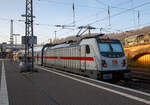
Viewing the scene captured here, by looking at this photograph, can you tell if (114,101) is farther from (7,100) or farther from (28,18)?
(28,18)

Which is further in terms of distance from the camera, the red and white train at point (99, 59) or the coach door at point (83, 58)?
the coach door at point (83, 58)

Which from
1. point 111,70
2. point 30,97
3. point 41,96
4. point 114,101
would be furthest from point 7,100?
point 111,70

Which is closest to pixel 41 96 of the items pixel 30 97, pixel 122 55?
pixel 30 97

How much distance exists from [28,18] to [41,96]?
12.2m

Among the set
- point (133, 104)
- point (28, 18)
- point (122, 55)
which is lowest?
point (133, 104)

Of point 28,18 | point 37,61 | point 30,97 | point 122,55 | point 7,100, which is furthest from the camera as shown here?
point 37,61

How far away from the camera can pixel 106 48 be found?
11055mm

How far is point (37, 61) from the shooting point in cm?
2562

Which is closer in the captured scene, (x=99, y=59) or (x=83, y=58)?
(x=99, y=59)

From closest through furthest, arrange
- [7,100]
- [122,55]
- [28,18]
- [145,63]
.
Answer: [7,100], [122,55], [28,18], [145,63]

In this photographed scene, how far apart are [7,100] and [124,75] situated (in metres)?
7.47

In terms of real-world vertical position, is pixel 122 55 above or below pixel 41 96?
above

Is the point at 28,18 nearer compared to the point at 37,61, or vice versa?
the point at 28,18

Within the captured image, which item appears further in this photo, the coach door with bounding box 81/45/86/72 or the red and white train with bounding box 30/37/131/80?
the coach door with bounding box 81/45/86/72
